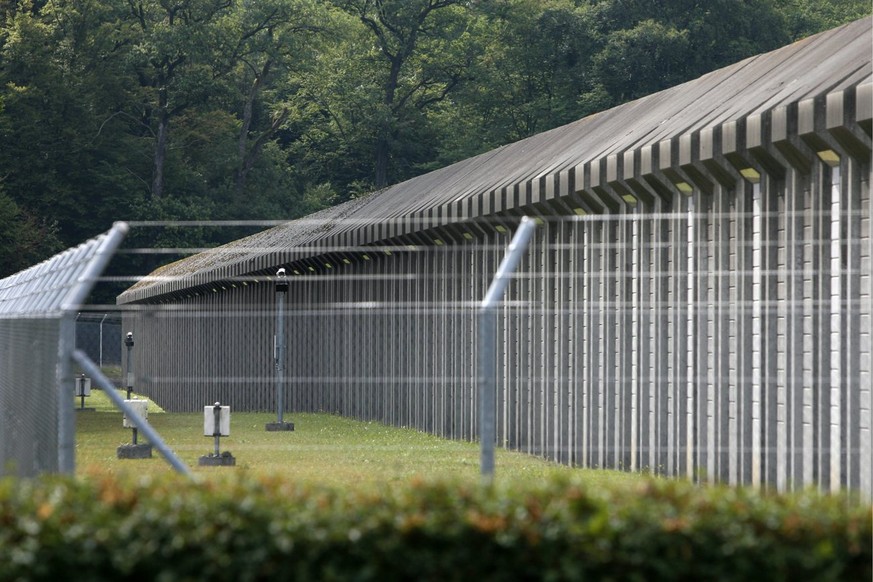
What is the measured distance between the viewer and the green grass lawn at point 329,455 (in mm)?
14336

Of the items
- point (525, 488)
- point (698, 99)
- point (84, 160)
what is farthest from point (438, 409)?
point (84, 160)

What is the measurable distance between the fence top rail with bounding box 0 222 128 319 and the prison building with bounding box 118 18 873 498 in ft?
3.25

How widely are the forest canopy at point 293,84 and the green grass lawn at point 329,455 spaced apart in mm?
30926

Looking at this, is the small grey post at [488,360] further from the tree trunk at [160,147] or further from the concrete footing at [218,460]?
the tree trunk at [160,147]

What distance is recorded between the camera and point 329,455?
17.3 metres

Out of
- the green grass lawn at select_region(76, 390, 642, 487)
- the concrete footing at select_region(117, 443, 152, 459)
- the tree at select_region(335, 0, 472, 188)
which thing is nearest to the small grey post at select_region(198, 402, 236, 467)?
the green grass lawn at select_region(76, 390, 642, 487)

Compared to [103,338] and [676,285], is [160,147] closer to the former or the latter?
[103,338]

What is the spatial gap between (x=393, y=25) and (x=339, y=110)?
469 cm

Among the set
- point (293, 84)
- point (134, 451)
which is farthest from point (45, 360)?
point (293, 84)

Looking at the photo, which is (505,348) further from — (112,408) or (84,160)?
(84,160)

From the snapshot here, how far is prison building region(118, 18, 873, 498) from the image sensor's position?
37.3 ft

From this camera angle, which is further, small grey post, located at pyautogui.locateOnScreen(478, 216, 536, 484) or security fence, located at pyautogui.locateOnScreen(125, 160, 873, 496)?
security fence, located at pyautogui.locateOnScreen(125, 160, 873, 496)

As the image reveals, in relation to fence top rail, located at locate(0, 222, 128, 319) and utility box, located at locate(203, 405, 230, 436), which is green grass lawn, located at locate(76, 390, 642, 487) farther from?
fence top rail, located at locate(0, 222, 128, 319)

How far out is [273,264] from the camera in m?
31.0
